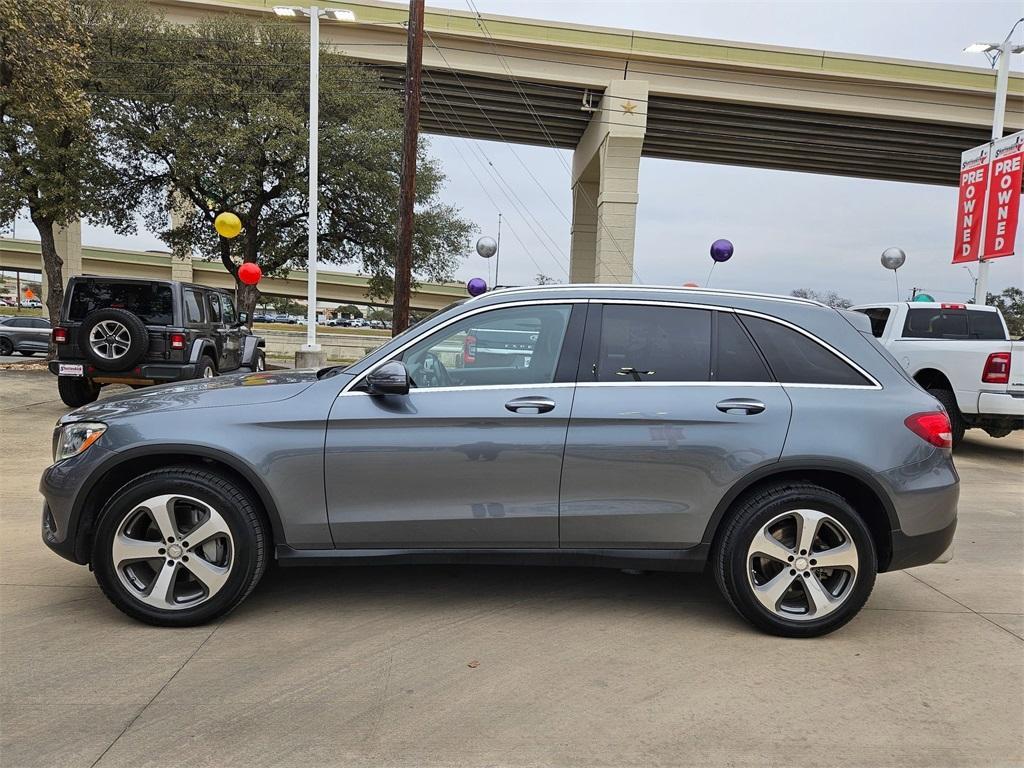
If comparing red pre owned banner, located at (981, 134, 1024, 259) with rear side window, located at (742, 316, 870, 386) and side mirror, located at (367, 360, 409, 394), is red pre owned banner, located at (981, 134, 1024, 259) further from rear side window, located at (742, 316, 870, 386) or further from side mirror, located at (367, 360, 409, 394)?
side mirror, located at (367, 360, 409, 394)

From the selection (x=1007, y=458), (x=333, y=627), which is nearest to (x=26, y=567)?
(x=333, y=627)

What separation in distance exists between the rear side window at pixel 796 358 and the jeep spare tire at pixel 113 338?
8094 millimetres

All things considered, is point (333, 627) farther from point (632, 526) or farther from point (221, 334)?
point (221, 334)

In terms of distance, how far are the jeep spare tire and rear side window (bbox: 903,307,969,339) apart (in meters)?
10.4

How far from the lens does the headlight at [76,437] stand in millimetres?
3318

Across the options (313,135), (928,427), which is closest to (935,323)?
(928,427)

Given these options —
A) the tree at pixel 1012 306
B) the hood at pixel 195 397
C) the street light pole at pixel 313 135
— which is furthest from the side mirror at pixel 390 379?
the tree at pixel 1012 306

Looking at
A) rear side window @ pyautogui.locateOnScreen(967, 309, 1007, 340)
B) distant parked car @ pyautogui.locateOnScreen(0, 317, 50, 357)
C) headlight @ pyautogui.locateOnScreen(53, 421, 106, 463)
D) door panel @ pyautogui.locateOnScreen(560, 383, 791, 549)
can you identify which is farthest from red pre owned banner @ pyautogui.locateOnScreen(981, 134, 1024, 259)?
distant parked car @ pyautogui.locateOnScreen(0, 317, 50, 357)

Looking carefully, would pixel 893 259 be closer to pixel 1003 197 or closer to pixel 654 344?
pixel 1003 197

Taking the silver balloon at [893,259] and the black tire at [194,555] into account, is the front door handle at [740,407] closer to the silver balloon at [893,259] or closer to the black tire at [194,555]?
the black tire at [194,555]

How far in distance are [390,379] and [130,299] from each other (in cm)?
801

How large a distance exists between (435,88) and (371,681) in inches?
1206

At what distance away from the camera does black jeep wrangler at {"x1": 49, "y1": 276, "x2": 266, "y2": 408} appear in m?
8.99

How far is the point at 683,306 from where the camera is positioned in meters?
3.58
